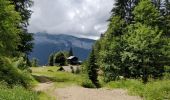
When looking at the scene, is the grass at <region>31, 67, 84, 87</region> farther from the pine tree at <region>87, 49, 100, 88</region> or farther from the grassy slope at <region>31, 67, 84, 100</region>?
the pine tree at <region>87, 49, 100, 88</region>

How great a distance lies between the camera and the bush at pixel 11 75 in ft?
97.6

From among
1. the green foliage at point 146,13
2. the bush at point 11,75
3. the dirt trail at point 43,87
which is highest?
the green foliage at point 146,13

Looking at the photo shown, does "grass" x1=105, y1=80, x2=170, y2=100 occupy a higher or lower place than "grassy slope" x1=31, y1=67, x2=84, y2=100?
higher

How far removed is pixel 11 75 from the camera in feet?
102

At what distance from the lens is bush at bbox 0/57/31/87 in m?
29.7

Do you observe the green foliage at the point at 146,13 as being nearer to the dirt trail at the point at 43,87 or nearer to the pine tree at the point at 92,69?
the pine tree at the point at 92,69

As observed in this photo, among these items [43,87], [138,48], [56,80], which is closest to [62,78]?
[56,80]

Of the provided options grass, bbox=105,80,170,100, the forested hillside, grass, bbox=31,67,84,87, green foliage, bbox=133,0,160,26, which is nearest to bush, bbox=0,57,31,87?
grass, bbox=105,80,170,100

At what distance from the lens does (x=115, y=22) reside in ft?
173

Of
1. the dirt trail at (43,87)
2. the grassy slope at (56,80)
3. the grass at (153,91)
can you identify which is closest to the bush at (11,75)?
the grassy slope at (56,80)

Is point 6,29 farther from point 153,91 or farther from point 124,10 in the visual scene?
point 124,10

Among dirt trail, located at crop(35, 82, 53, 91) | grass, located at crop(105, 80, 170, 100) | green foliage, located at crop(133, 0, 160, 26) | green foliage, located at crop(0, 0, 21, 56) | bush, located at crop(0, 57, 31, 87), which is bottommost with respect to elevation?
dirt trail, located at crop(35, 82, 53, 91)

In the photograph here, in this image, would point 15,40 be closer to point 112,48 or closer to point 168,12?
point 112,48

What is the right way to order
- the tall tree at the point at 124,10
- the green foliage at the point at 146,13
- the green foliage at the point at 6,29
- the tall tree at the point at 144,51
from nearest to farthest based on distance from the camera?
the green foliage at the point at 6,29
the tall tree at the point at 144,51
the green foliage at the point at 146,13
the tall tree at the point at 124,10
